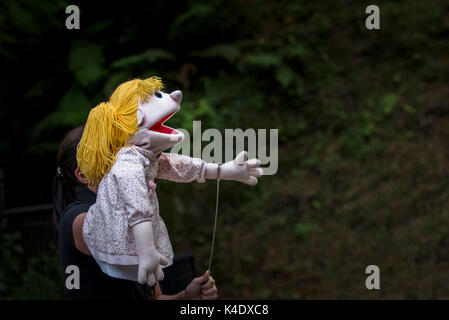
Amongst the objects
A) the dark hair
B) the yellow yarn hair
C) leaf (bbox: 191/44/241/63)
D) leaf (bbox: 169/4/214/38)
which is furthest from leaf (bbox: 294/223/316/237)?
the yellow yarn hair

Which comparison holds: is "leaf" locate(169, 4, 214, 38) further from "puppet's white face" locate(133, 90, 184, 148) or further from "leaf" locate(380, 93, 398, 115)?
"puppet's white face" locate(133, 90, 184, 148)

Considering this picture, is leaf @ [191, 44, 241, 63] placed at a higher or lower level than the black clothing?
higher

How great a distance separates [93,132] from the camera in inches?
73.4

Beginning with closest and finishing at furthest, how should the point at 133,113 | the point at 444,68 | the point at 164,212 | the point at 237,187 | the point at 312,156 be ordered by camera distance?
the point at 133,113, the point at 164,212, the point at 237,187, the point at 312,156, the point at 444,68

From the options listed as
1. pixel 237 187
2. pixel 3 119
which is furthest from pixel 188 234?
pixel 3 119

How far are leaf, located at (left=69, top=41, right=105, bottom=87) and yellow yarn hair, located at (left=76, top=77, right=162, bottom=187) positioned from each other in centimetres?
421

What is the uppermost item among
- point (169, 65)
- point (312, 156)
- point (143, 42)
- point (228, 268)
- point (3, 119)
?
point (143, 42)

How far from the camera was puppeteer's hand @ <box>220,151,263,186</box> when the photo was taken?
6.57 ft

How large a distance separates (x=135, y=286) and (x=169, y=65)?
4.78 m

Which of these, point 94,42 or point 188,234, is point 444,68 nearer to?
point 188,234

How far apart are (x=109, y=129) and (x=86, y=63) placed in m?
4.56

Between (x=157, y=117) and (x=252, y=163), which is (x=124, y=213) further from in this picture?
(x=252, y=163)

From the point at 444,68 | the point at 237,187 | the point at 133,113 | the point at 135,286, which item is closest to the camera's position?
the point at 133,113

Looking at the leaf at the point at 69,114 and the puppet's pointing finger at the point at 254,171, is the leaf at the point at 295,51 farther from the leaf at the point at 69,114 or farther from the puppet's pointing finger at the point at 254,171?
the puppet's pointing finger at the point at 254,171
